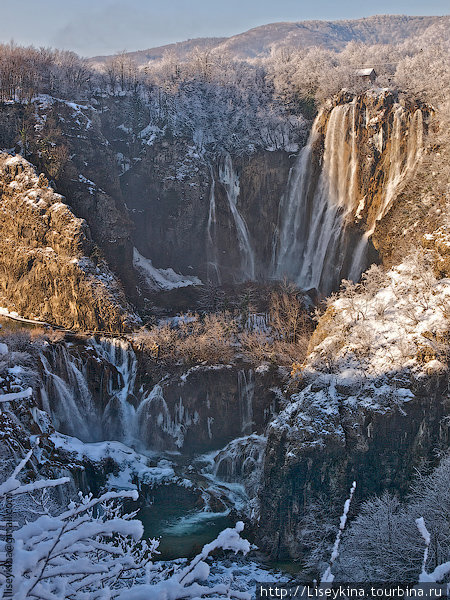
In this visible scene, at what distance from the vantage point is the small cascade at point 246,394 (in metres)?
40.2

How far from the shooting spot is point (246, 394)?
40531mm

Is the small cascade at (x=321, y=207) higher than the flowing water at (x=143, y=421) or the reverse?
higher

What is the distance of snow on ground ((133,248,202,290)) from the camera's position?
57.3 meters

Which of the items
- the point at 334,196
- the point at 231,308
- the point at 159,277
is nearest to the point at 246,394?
the point at 231,308

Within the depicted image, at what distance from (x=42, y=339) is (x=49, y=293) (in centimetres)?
785

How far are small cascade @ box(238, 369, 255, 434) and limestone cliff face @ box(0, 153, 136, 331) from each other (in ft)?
33.6

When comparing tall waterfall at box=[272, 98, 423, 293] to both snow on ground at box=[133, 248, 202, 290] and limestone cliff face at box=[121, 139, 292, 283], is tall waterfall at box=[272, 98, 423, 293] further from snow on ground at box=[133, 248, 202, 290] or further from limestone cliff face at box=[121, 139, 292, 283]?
snow on ground at box=[133, 248, 202, 290]

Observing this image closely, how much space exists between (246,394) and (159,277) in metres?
20.9

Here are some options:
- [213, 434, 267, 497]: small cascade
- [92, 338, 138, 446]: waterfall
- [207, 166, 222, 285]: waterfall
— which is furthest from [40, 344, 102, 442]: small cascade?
[207, 166, 222, 285]: waterfall

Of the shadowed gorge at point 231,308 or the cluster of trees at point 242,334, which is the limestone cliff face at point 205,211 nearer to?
the shadowed gorge at point 231,308

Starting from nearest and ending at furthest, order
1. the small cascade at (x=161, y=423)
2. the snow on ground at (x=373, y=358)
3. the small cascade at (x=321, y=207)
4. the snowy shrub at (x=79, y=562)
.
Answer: the snowy shrub at (x=79, y=562), the snow on ground at (x=373, y=358), the small cascade at (x=161, y=423), the small cascade at (x=321, y=207)

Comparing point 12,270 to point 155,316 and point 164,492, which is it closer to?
point 155,316

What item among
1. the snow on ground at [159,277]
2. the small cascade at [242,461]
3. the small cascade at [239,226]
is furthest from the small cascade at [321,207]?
the small cascade at [242,461]

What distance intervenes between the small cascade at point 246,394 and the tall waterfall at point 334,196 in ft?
42.7
